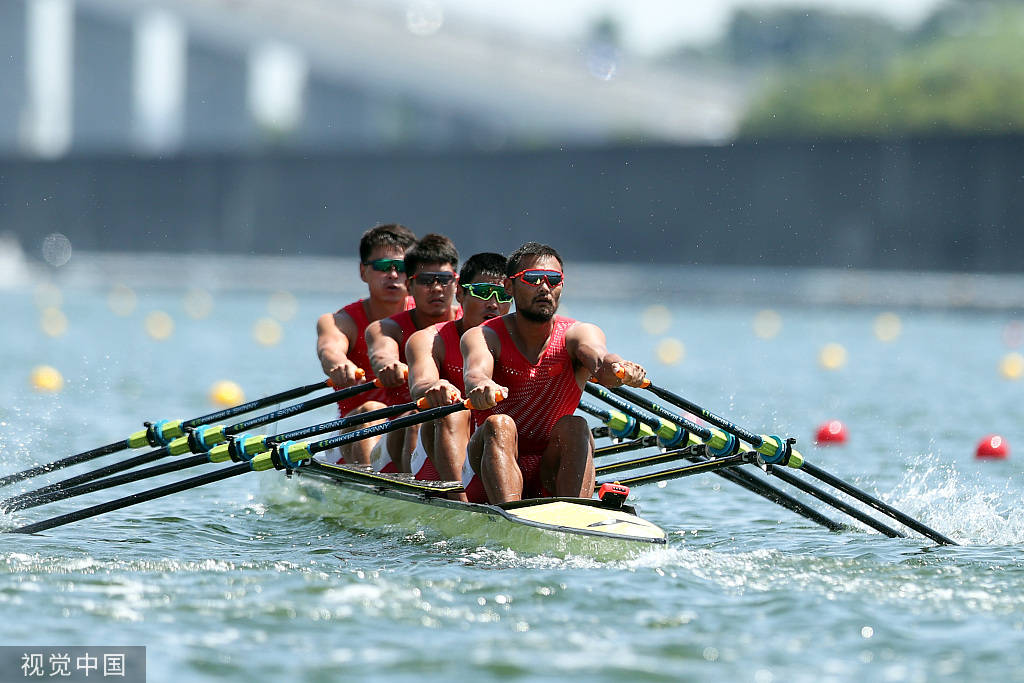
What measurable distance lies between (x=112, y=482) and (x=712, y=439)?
309cm

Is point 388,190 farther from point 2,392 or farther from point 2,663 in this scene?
point 2,663

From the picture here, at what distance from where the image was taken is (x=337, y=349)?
813cm

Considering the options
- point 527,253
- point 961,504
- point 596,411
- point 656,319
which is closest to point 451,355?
point 527,253

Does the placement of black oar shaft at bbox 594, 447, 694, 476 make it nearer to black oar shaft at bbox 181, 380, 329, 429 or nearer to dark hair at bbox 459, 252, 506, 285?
dark hair at bbox 459, 252, 506, 285

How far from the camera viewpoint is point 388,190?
1293 inches

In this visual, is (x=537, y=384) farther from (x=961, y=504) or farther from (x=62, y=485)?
(x=961, y=504)

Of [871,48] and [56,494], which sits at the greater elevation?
[871,48]

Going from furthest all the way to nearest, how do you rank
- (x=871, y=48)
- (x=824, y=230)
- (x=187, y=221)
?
(x=871, y=48)
(x=187, y=221)
(x=824, y=230)

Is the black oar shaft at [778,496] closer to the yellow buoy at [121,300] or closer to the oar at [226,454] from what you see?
the oar at [226,454]

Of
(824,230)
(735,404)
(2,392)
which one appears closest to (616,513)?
(735,404)

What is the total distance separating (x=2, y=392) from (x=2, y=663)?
9.78m

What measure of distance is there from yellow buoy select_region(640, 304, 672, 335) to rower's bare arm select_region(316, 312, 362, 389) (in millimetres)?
14147

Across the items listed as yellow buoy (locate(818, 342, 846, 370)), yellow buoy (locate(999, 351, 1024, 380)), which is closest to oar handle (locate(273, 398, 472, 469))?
yellow buoy (locate(999, 351, 1024, 380))

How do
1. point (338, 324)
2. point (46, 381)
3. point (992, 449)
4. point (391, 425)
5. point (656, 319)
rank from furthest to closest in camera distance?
point (656, 319) < point (46, 381) < point (992, 449) < point (338, 324) < point (391, 425)
